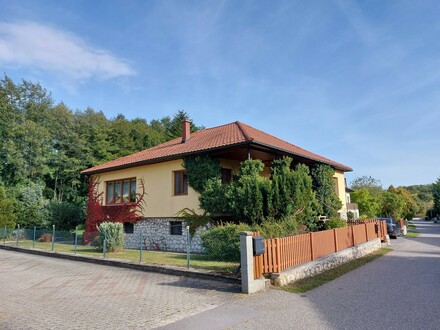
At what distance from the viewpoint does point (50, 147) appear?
42406mm

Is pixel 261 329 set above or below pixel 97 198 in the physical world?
below

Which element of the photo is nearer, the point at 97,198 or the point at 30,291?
the point at 30,291

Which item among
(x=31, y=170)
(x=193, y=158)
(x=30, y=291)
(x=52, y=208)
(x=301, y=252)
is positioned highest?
(x=31, y=170)

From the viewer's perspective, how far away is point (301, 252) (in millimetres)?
9578

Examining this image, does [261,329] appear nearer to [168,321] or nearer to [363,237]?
[168,321]

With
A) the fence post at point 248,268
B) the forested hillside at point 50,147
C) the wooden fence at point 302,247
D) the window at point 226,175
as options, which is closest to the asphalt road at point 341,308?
the fence post at point 248,268

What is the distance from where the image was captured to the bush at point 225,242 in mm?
11648

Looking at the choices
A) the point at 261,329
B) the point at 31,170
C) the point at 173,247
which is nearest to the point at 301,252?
the point at 261,329

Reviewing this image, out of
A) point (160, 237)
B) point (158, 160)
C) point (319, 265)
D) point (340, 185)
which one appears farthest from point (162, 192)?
point (340, 185)

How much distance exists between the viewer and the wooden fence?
8.06 metres

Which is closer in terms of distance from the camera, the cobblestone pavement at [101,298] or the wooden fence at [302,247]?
the cobblestone pavement at [101,298]

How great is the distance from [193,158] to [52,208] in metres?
20.3

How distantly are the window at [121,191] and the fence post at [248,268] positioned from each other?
13209 millimetres

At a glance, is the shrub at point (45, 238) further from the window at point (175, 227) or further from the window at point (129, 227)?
the window at point (175, 227)
